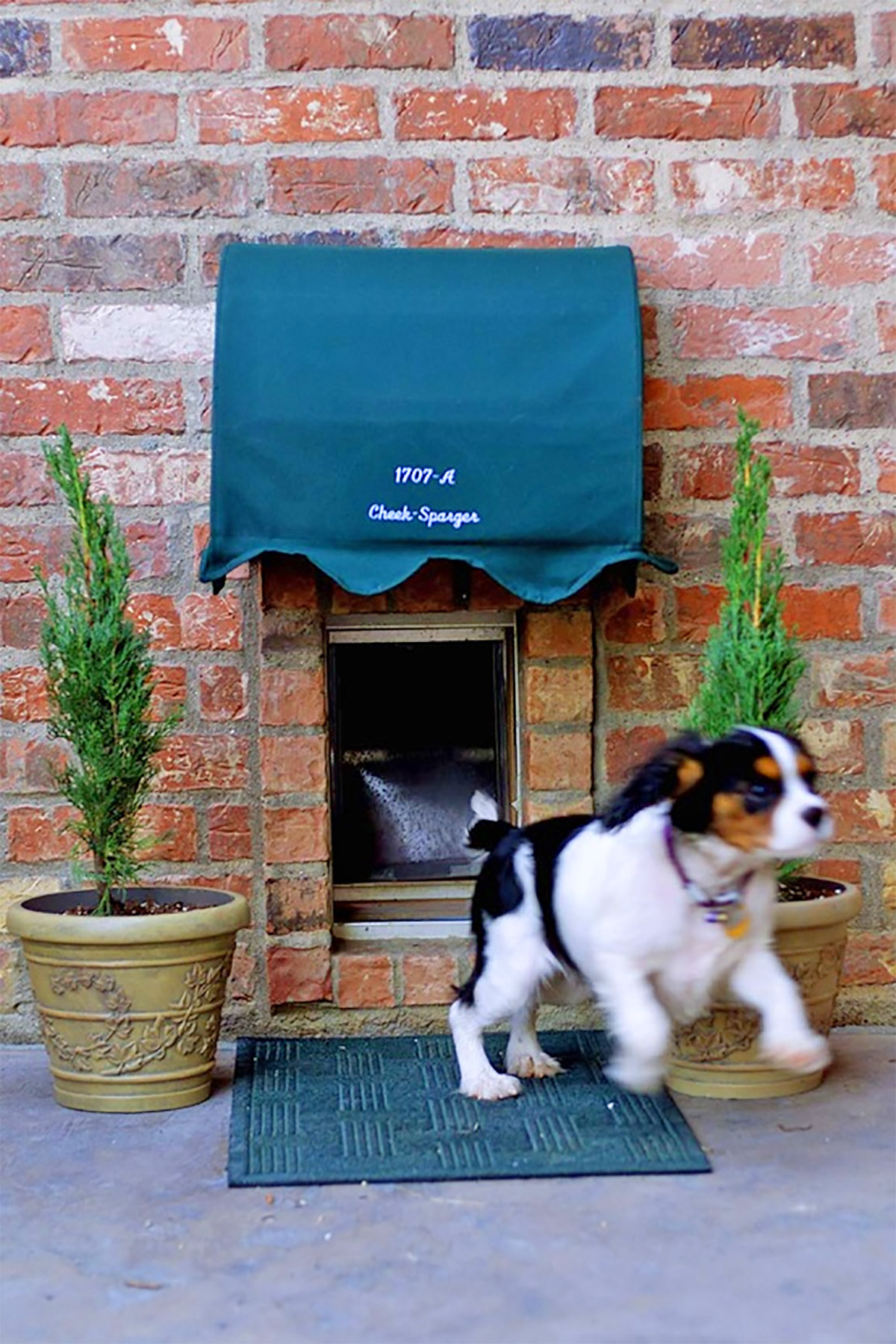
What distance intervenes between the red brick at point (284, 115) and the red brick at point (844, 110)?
3.90ft

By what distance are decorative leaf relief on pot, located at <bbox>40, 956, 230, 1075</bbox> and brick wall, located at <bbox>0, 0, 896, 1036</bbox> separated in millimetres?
652

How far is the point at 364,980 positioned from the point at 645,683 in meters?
1.13

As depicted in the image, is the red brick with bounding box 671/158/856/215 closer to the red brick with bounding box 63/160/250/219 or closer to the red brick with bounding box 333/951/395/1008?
the red brick with bounding box 63/160/250/219

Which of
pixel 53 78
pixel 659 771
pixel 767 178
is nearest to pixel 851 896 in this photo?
pixel 659 771

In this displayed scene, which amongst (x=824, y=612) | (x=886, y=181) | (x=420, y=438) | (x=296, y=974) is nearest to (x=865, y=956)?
(x=824, y=612)

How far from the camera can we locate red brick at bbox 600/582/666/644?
465 centimetres

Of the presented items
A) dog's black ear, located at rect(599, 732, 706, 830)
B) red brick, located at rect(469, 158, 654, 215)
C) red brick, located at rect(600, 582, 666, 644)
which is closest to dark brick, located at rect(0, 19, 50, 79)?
red brick, located at rect(469, 158, 654, 215)

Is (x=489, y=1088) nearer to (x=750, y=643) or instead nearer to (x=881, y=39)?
(x=750, y=643)

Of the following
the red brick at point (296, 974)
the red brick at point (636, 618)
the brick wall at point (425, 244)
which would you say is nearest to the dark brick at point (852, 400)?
the brick wall at point (425, 244)

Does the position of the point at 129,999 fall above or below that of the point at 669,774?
below

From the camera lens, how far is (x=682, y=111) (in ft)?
15.2

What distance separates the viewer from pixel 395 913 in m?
4.87

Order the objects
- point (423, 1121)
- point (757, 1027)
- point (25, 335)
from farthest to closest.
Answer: point (25, 335), point (757, 1027), point (423, 1121)

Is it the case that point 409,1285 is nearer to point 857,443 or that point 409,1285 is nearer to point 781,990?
point 781,990
